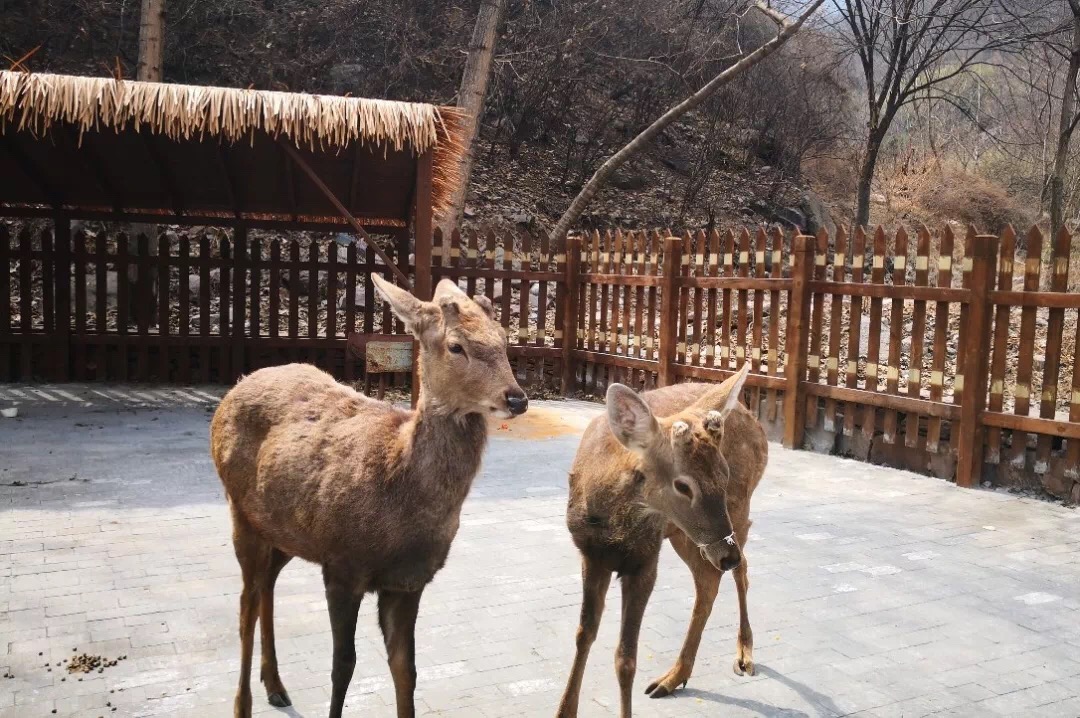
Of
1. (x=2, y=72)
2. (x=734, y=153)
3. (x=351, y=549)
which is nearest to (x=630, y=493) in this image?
(x=351, y=549)

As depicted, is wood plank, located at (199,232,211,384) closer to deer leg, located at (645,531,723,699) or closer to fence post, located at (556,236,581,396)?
fence post, located at (556,236,581,396)

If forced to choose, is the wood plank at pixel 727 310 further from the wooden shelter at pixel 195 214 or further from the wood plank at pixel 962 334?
the wooden shelter at pixel 195 214

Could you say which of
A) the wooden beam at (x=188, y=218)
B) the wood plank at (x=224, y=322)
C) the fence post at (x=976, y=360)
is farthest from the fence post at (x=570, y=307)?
the fence post at (x=976, y=360)

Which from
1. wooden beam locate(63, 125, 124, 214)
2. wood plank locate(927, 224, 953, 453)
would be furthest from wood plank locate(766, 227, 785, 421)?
wooden beam locate(63, 125, 124, 214)

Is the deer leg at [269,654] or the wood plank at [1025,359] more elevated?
the wood plank at [1025,359]

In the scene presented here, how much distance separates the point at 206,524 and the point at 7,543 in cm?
118

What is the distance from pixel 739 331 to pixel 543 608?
19.1 feet

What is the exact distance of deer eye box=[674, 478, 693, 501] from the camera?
3166mm

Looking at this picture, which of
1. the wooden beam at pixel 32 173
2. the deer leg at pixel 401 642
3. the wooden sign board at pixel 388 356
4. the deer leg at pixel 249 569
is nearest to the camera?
the deer leg at pixel 401 642

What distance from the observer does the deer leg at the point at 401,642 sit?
10.6 ft

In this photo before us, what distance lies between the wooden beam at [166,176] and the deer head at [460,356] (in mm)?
8258

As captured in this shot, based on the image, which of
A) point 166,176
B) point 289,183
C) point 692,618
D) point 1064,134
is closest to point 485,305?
point 692,618

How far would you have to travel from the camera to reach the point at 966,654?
438cm

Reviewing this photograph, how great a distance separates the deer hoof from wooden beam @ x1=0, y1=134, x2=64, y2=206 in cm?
994
